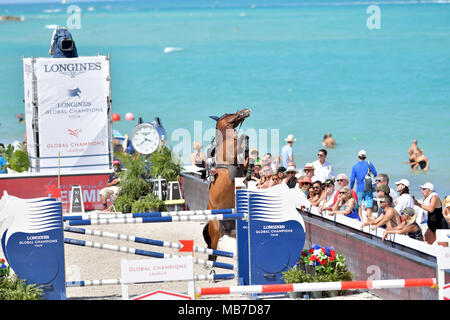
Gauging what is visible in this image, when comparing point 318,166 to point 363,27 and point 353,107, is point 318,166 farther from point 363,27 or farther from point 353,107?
point 363,27

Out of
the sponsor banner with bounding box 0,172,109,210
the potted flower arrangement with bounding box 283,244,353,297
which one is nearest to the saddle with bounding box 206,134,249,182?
the potted flower arrangement with bounding box 283,244,353,297

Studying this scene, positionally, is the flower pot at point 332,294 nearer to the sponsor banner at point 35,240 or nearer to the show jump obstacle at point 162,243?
the show jump obstacle at point 162,243

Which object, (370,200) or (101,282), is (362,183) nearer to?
(370,200)

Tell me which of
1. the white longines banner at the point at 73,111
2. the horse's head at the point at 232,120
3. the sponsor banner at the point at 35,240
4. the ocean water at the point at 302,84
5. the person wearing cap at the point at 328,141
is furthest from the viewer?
the ocean water at the point at 302,84

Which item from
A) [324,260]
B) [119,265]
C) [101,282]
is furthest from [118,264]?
[324,260]

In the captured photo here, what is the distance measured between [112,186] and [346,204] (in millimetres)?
6777

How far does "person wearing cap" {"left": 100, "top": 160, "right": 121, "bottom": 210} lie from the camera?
16922mm

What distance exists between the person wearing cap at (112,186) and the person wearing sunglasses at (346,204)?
6239 millimetres

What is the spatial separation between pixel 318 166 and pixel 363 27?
9705cm

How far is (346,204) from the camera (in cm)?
1182

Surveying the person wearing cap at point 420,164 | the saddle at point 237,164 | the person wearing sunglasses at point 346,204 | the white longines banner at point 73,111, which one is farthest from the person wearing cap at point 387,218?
the person wearing cap at point 420,164

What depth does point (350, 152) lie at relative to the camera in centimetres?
3659

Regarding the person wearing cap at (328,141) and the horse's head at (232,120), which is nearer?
the horse's head at (232,120)

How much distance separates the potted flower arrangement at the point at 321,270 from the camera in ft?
32.6
